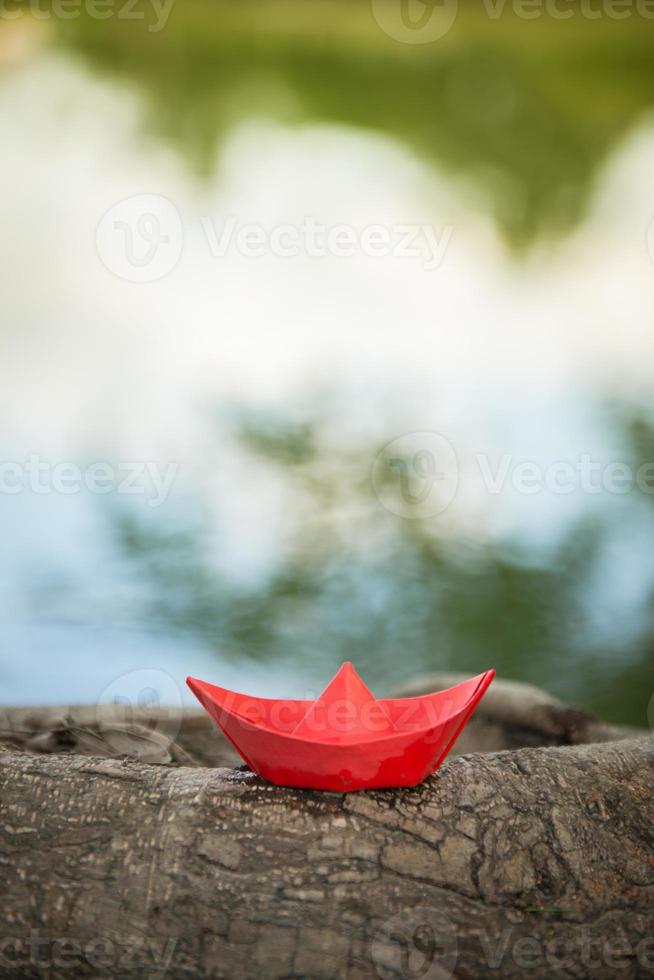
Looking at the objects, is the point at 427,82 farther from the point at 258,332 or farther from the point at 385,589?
the point at 385,589

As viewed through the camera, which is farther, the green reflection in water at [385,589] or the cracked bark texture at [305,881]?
the green reflection in water at [385,589]

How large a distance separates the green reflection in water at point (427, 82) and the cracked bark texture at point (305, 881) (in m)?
1.61

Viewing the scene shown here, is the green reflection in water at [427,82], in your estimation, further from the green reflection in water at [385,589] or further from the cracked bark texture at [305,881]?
the cracked bark texture at [305,881]

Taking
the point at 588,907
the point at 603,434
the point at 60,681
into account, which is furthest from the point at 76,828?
the point at 603,434

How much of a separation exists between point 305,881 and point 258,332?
1.55 meters

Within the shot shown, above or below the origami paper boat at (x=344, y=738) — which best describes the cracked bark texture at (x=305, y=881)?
below

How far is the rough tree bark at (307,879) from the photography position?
2.04 feet

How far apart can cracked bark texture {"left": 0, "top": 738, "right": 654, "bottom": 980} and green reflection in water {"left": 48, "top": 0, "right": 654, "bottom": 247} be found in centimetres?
161

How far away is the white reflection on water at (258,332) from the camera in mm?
1975

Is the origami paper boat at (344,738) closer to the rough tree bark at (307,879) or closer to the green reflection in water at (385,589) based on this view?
the rough tree bark at (307,879)

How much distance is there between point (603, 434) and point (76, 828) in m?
1.61

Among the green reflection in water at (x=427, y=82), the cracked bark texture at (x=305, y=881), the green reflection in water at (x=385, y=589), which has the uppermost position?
the green reflection in water at (x=427, y=82)

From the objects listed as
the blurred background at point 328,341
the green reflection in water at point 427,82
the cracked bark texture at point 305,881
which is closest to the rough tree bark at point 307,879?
the cracked bark texture at point 305,881

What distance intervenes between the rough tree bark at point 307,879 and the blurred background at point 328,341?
4.21 ft
